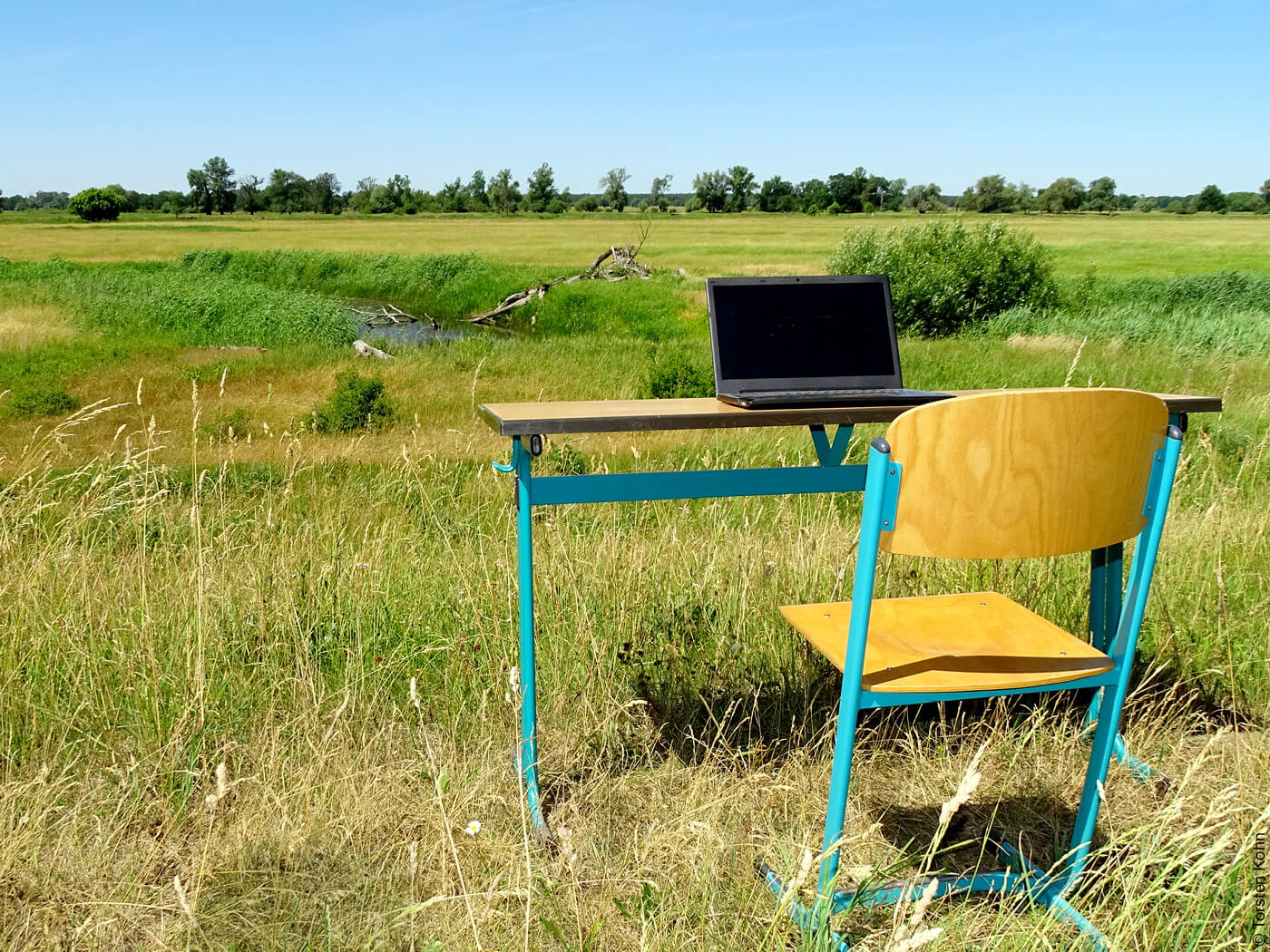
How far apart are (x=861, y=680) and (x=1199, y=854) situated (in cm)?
67

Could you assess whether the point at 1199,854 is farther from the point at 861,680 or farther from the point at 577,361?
the point at 577,361

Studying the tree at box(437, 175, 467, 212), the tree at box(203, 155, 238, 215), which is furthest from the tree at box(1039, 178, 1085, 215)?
the tree at box(203, 155, 238, 215)

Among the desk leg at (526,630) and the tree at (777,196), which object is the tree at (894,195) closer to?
the tree at (777,196)

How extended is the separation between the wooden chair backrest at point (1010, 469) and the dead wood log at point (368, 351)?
18.0 m

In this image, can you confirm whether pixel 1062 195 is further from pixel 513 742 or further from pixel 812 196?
pixel 513 742

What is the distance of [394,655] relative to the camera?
2586 mm

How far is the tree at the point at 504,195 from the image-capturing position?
4163 inches

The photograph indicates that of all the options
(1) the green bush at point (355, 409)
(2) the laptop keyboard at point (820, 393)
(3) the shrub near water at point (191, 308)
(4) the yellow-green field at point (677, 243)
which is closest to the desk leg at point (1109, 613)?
(2) the laptop keyboard at point (820, 393)

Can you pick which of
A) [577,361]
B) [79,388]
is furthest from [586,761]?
[79,388]

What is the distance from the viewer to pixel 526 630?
2041 millimetres

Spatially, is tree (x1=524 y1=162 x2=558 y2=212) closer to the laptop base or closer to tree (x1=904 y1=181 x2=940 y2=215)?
tree (x1=904 y1=181 x2=940 y2=215)

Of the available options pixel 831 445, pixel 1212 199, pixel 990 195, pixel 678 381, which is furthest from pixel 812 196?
pixel 831 445

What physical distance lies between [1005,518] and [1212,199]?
108600 millimetres

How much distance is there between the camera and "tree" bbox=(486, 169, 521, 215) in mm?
105750
